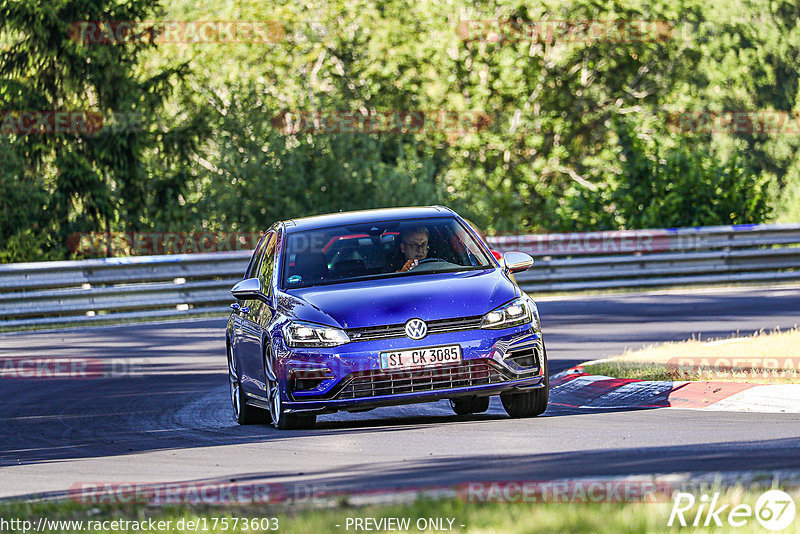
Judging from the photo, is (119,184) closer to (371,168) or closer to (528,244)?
(371,168)

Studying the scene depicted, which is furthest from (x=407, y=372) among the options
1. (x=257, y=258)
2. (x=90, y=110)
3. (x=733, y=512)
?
(x=90, y=110)

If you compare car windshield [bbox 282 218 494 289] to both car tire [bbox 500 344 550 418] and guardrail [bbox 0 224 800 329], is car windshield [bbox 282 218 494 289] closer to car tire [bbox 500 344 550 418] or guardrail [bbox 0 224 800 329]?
car tire [bbox 500 344 550 418]

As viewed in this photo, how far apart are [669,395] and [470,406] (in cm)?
154

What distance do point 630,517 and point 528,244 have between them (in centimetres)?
1890

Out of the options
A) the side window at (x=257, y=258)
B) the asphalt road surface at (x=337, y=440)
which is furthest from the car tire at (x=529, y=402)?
the side window at (x=257, y=258)

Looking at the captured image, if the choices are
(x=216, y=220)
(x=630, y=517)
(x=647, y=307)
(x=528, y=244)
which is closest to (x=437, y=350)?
(x=630, y=517)

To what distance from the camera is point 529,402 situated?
401 inches

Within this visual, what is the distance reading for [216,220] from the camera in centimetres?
3134

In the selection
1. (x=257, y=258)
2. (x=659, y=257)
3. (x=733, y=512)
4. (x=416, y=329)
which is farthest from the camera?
(x=659, y=257)

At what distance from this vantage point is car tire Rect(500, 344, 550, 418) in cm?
1012

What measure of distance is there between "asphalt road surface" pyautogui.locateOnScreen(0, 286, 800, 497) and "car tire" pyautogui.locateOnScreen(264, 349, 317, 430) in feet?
0.52

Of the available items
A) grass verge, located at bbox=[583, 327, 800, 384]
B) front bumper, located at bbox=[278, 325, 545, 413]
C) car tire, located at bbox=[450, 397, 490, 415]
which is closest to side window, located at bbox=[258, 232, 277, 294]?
front bumper, located at bbox=[278, 325, 545, 413]

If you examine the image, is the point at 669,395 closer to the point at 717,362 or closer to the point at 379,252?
the point at 717,362

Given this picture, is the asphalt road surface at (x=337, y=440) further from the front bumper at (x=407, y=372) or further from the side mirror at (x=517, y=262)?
the side mirror at (x=517, y=262)
